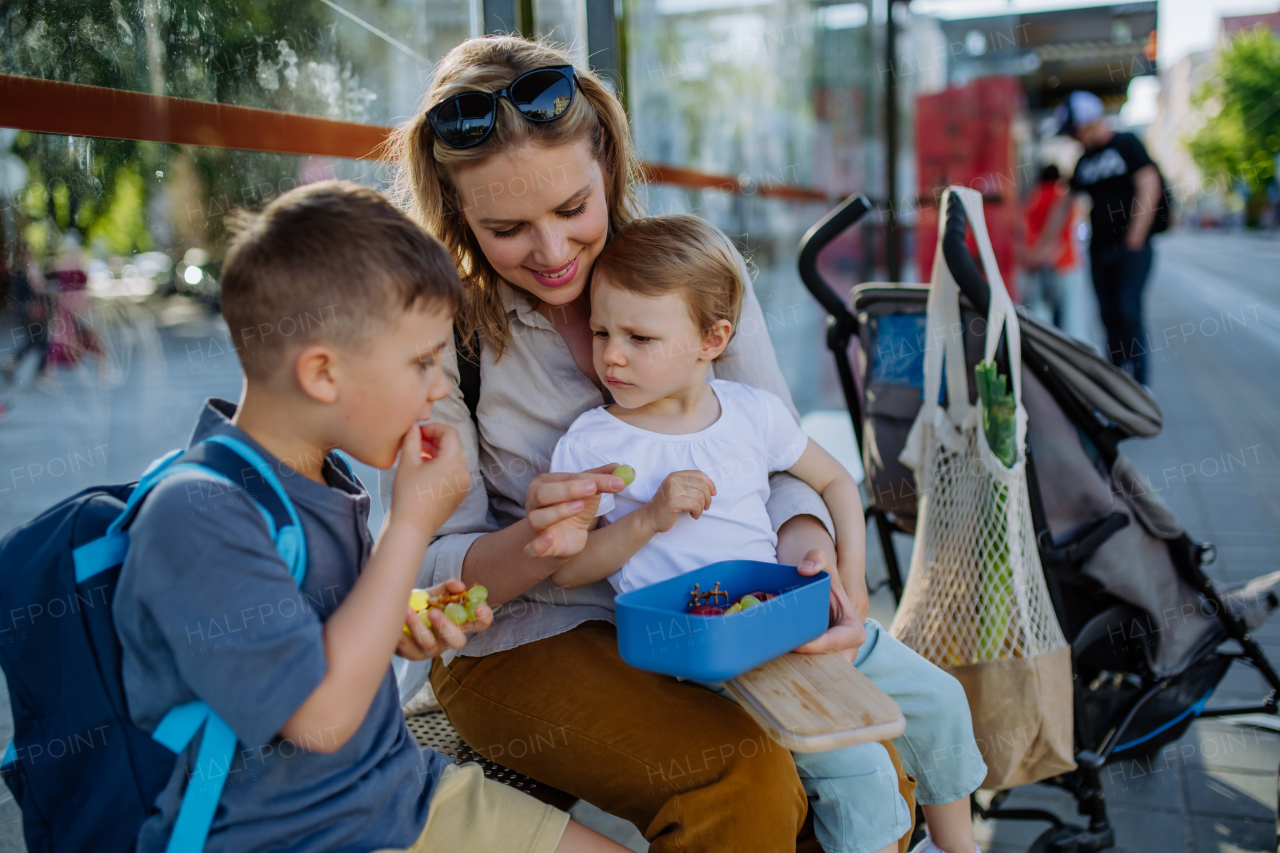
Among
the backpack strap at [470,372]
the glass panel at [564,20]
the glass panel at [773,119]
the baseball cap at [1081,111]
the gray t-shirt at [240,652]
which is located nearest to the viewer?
the gray t-shirt at [240,652]

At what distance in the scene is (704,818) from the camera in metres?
1.40

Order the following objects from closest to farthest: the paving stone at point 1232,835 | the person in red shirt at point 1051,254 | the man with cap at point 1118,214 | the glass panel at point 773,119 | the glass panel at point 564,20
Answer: the paving stone at point 1232,835 → the glass panel at point 564,20 → the glass panel at point 773,119 → the man with cap at point 1118,214 → the person in red shirt at point 1051,254

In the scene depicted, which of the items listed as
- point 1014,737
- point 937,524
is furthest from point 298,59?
point 1014,737

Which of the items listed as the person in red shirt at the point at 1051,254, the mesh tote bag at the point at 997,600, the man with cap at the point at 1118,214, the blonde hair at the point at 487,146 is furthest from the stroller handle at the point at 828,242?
the person in red shirt at the point at 1051,254

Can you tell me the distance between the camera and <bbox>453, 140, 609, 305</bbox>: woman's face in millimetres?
1656

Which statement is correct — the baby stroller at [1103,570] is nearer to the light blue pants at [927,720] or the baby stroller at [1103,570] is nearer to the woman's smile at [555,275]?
the light blue pants at [927,720]

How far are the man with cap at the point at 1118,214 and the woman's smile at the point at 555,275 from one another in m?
5.80

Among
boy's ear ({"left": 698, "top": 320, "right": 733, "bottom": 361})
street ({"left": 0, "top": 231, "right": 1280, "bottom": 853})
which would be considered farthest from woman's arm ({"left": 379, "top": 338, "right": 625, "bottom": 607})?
street ({"left": 0, "top": 231, "right": 1280, "bottom": 853})

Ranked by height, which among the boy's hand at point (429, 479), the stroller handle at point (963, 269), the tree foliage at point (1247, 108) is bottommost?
the boy's hand at point (429, 479)

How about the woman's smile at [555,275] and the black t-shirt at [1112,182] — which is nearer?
the woman's smile at [555,275]

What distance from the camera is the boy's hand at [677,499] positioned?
146 centimetres

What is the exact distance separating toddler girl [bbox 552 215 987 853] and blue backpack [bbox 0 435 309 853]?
2.19 feet

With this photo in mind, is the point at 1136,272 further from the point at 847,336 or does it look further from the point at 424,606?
the point at 424,606

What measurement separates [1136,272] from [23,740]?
7.00 m
